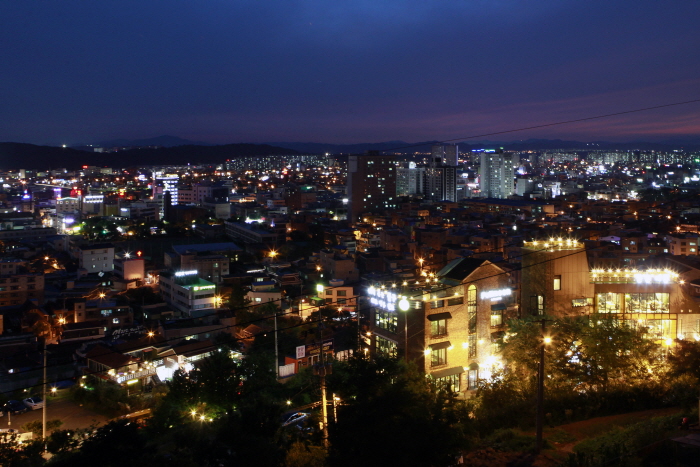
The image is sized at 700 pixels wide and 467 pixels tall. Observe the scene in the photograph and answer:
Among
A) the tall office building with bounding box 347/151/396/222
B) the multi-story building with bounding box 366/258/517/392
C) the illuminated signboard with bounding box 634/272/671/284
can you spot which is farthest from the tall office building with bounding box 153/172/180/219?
the illuminated signboard with bounding box 634/272/671/284

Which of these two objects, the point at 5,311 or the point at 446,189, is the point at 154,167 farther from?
the point at 5,311

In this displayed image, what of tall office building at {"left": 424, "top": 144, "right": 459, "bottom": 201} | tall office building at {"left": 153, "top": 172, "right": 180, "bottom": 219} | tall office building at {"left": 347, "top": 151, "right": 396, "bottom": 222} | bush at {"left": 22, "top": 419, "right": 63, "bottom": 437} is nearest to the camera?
bush at {"left": 22, "top": 419, "right": 63, "bottom": 437}

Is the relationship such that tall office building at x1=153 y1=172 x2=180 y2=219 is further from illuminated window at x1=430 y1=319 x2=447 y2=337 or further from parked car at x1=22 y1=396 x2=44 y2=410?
illuminated window at x1=430 y1=319 x2=447 y2=337

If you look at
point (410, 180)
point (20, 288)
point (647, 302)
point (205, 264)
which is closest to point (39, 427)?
point (647, 302)

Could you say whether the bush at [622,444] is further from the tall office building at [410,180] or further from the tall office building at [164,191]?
the tall office building at [410,180]

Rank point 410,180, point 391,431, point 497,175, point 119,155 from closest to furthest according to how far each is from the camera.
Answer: point 391,431 → point 410,180 → point 497,175 → point 119,155

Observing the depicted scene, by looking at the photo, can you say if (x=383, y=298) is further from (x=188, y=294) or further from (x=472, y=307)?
(x=188, y=294)

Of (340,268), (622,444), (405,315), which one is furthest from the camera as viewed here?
(340,268)

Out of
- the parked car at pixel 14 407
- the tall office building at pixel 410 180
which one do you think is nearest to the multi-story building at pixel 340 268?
the parked car at pixel 14 407
